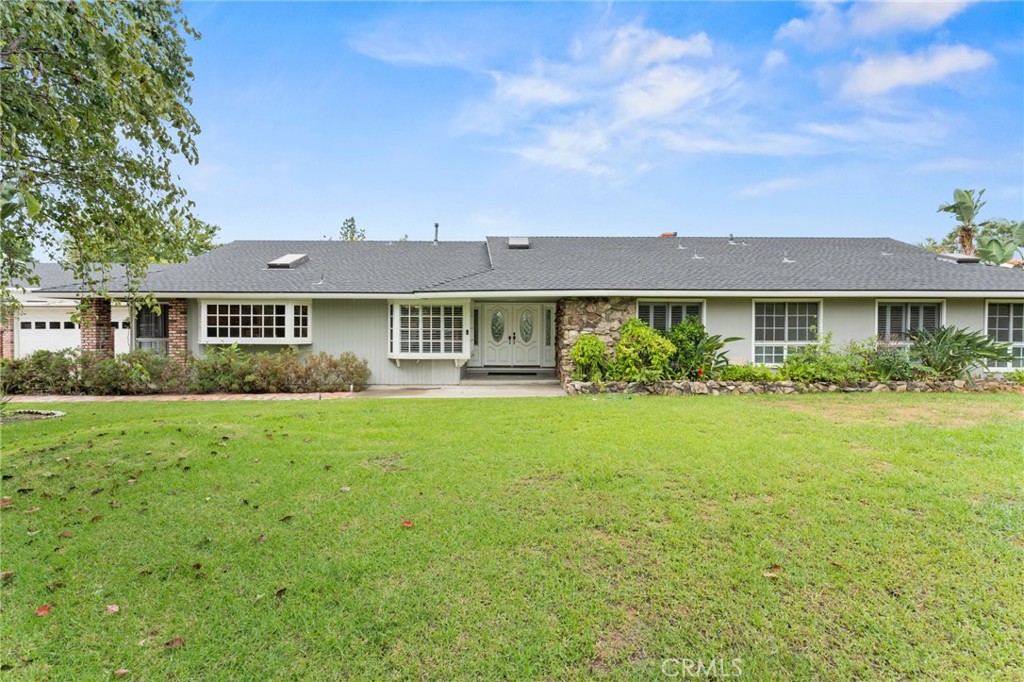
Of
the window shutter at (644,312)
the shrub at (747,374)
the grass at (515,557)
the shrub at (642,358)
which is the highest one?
the window shutter at (644,312)

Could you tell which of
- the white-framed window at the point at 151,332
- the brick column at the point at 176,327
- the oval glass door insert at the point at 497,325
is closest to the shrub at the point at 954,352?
the oval glass door insert at the point at 497,325

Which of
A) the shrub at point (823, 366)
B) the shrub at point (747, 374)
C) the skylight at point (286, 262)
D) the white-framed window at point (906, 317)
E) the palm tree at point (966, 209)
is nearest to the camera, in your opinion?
the shrub at point (823, 366)

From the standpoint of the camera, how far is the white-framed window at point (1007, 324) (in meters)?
12.6

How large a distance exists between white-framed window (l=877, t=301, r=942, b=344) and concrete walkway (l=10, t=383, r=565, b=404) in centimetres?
838

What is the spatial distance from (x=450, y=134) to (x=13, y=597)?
16.5 meters

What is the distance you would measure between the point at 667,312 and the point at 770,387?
9.63ft

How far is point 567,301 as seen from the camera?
12.3 metres

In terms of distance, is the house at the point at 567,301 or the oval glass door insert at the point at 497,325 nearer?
the house at the point at 567,301

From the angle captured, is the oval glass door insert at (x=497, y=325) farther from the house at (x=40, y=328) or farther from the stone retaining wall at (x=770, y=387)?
the house at (x=40, y=328)

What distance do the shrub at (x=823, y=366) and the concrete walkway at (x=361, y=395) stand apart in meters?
5.43

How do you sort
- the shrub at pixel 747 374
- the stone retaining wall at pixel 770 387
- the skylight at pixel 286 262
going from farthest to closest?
1. the skylight at pixel 286 262
2. the shrub at pixel 747 374
3. the stone retaining wall at pixel 770 387

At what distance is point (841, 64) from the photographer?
491 inches

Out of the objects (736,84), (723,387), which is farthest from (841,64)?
(723,387)

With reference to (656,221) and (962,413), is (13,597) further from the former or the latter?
(656,221)
